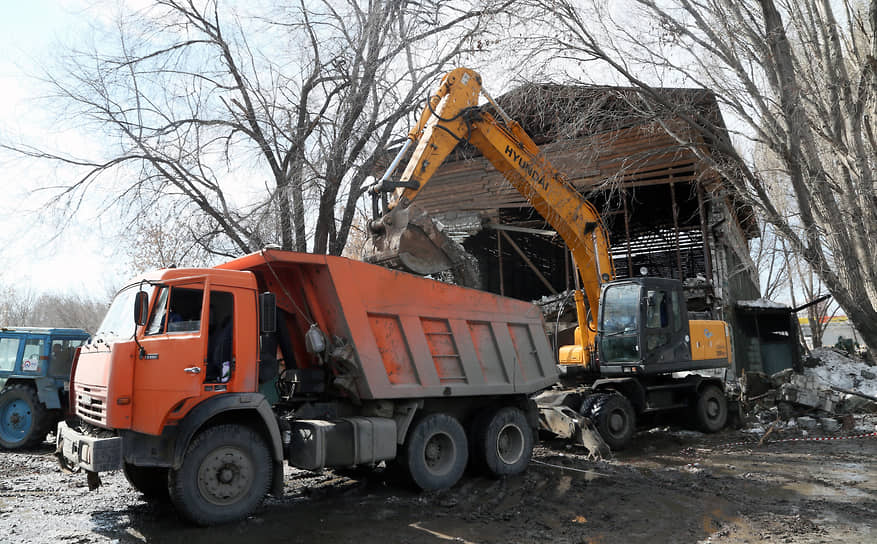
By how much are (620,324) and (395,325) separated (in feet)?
16.8

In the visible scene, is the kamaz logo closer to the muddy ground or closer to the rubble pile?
the muddy ground

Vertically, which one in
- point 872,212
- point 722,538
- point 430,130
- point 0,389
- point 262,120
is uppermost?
point 262,120

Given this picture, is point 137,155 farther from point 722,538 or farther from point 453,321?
point 722,538

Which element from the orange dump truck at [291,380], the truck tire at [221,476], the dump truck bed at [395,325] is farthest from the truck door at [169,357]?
the dump truck bed at [395,325]

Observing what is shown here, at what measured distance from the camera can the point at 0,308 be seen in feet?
175

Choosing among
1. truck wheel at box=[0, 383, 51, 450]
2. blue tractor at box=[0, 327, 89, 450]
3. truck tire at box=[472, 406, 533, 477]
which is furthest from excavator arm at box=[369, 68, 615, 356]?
truck wheel at box=[0, 383, 51, 450]

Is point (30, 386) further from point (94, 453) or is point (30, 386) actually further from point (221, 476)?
point (221, 476)

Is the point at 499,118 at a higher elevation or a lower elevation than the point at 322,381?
higher

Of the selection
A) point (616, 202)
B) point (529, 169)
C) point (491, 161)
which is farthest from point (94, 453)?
point (616, 202)

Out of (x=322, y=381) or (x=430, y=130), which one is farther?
(x=430, y=130)

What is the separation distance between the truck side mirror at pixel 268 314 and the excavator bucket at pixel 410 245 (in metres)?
2.01

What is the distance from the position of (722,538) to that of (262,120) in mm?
11640

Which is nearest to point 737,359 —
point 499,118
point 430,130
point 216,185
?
point 499,118

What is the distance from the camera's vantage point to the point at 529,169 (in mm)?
10750
